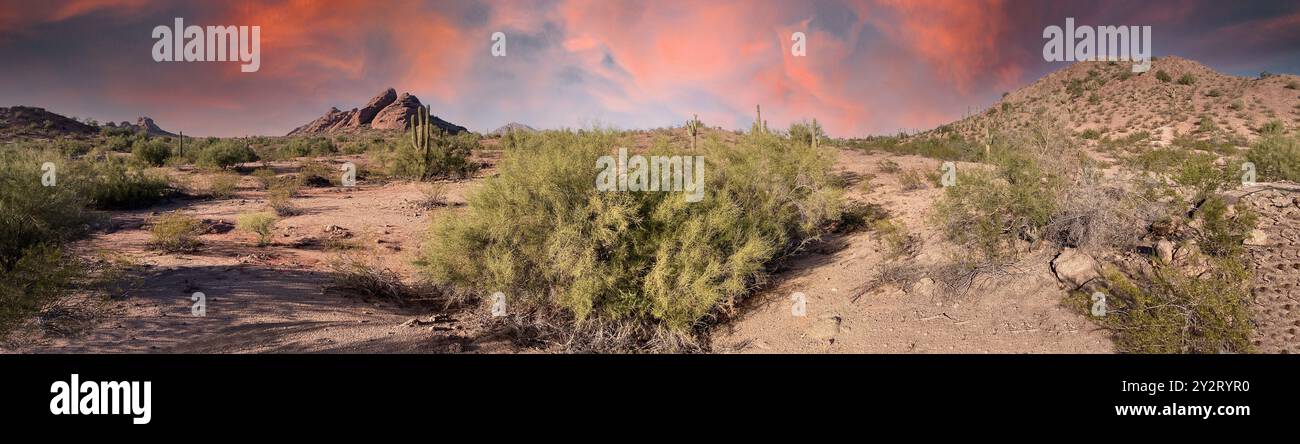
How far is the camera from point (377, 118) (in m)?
70.3

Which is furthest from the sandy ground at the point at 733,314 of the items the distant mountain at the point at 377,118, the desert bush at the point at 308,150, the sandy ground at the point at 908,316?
the distant mountain at the point at 377,118

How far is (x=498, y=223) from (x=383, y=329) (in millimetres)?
1946

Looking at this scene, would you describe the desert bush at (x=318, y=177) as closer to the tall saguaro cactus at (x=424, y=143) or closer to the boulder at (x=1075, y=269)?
the tall saguaro cactus at (x=424, y=143)

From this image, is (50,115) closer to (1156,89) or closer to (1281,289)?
(1281,289)

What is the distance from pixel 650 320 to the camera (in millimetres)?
7066

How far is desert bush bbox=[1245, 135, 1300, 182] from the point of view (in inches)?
346

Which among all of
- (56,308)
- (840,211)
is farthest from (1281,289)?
(56,308)

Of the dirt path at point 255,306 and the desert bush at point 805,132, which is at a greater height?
the desert bush at point 805,132

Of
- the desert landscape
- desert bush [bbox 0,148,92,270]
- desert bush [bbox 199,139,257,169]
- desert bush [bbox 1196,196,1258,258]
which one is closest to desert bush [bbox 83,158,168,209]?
the desert landscape

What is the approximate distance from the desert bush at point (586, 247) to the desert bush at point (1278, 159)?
387 inches

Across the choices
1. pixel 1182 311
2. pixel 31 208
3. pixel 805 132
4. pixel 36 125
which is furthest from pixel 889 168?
pixel 36 125

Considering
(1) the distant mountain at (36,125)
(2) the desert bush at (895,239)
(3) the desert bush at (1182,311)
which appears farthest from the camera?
(1) the distant mountain at (36,125)

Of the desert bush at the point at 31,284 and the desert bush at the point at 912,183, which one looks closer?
the desert bush at the point at 31,284

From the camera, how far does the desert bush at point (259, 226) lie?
10.1 m
